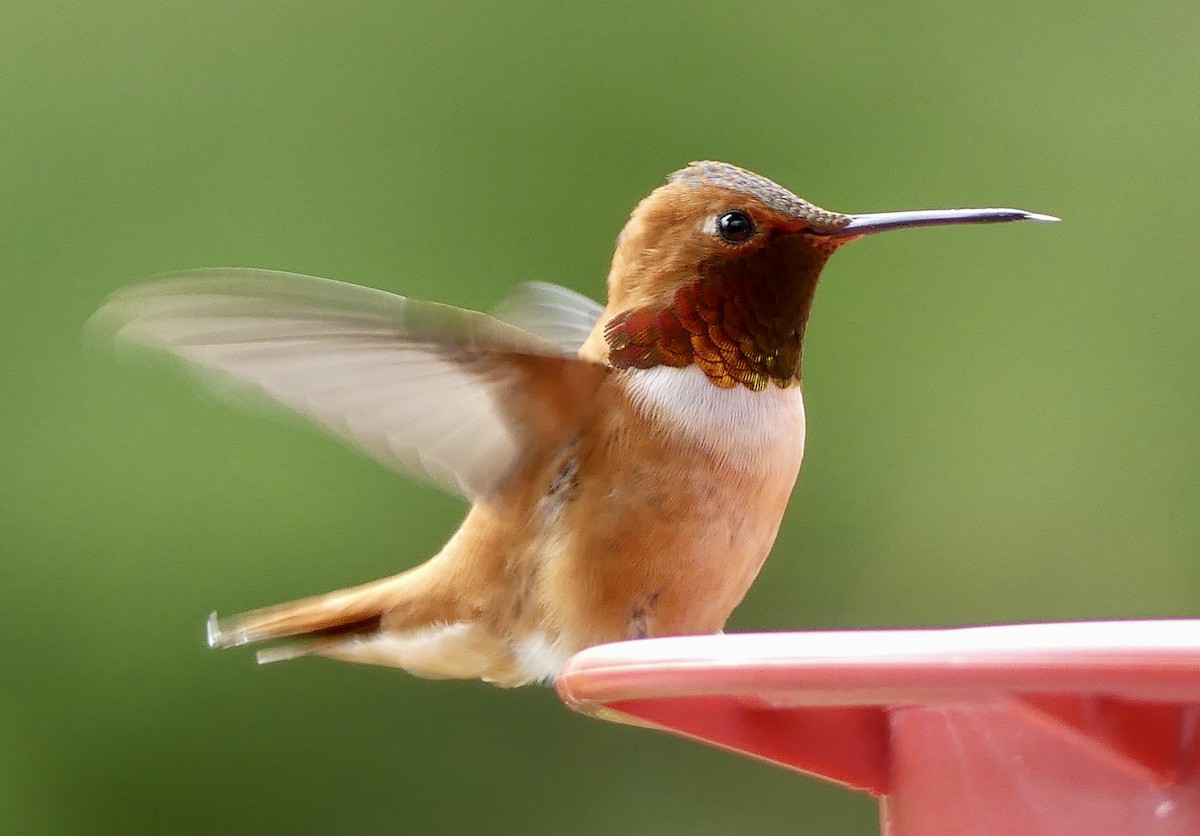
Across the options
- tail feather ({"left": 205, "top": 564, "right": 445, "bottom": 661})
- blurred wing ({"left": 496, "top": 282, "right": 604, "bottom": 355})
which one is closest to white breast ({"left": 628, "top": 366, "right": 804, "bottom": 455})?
tail feather ({"left": 205, "top": 564, "right": 445, "bottom": 661})

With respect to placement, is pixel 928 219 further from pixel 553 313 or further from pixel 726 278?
pixel 553 313

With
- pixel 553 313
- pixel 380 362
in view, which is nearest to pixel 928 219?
pixel 380 362

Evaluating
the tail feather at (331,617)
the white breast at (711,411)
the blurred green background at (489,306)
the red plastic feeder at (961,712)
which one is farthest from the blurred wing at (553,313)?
the red plastic feeder at (961,712)

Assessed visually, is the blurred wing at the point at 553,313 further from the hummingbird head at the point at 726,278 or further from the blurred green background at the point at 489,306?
the blurred green background at the point at 489,306

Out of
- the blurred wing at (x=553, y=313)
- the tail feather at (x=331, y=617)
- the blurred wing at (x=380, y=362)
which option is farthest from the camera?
the blurred wing at (x=553, y=313)

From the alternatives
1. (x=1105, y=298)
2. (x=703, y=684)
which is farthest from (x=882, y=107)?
(x=703, y=684)

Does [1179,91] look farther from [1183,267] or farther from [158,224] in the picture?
[158,224]
